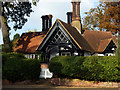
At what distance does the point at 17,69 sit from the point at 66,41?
728 centimetres

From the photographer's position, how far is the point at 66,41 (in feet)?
68.5

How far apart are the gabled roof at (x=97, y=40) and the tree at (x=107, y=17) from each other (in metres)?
4.94

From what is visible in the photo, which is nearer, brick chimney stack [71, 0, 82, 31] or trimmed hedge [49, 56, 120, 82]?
trimmed hedge [49, 56, 120, 82]

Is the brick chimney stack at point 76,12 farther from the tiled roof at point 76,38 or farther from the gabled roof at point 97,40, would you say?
the tiled roof at point 76,38

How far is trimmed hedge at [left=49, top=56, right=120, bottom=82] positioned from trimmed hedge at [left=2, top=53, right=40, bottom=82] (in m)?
2.69

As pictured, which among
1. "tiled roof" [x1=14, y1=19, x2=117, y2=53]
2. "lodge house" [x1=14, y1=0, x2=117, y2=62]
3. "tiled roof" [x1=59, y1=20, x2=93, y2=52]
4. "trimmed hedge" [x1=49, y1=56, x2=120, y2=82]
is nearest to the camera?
"trimmed hedge" [x1=49, y1=56, x2=120, y2=82]

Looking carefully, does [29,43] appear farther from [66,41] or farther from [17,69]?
[17,69]

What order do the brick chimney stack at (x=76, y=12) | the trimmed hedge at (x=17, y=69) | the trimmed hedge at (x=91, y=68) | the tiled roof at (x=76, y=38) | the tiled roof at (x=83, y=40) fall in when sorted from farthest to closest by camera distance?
the brick chimney stack at (x=76, y=12) → the tiled roof at (x=83, y=40) → the tiled roof at (x=76, y=38) → the trimmed hedge at (x=17, y=69) → the trimmed hedge at (x=91, y=68)

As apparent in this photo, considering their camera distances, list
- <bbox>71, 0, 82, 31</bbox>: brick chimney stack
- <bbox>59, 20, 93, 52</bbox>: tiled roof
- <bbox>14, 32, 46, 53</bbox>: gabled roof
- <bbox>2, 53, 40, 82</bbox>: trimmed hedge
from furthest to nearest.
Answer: <bbox>71, 0, 82, 31</bbox>: brick chimney stack, <bbox>14, 32, 46, 53</bbox>: gabled roof, <bbox>59, 20, 93, 52</bbox>: tiled roof, <bbox>2, 53, 40, 82</bbox>: trimmed hedge

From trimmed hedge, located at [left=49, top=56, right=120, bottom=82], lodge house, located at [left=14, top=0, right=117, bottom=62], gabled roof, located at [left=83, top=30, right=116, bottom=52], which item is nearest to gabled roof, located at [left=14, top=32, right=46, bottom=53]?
lodge house, located at [left=14, top=0, right=117, bottom=62]

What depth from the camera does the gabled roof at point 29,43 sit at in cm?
2734

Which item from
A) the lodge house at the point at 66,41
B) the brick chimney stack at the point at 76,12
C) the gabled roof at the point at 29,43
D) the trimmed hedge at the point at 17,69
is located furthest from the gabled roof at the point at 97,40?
the trimmed hedge at the point at 17,69

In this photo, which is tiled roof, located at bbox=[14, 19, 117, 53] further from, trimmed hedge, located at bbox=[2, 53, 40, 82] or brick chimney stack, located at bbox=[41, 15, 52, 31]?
trimmed hedge, located at bbox=[2, 53, 40, 82]

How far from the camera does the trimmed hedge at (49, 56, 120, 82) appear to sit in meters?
15.5
